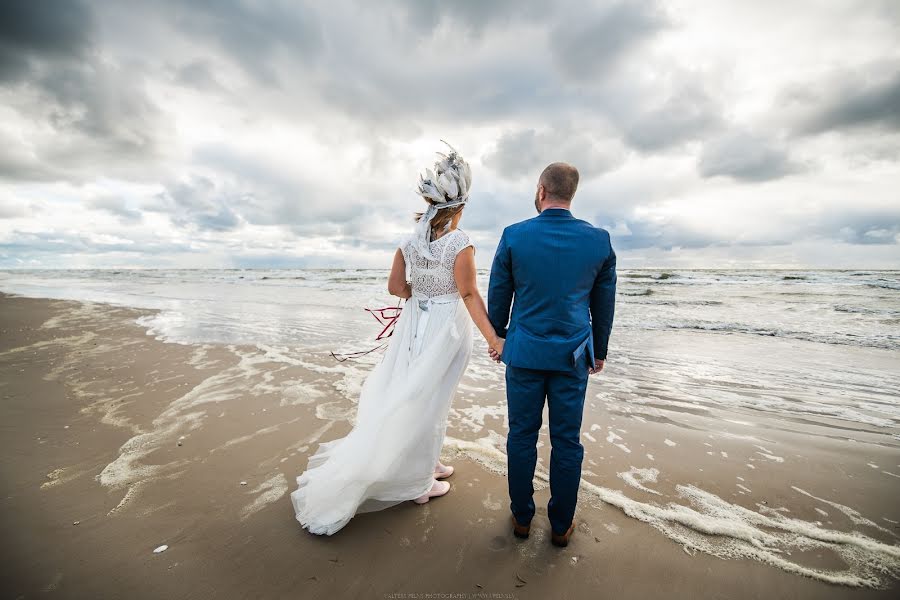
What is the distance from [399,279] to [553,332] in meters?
1.36

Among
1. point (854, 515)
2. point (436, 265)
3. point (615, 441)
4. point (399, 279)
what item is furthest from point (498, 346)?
point (854, 515)

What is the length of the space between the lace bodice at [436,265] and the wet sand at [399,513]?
5.79 ft

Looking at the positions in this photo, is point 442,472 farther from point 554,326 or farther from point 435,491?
point 554,326

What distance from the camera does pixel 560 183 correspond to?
2.54 metres

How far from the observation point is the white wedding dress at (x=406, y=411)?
2656mm

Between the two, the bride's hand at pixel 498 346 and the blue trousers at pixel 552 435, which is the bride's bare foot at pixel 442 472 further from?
the bride's hand at pixel 498 346

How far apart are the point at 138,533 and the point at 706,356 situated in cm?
951

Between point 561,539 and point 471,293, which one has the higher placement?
point 471,293

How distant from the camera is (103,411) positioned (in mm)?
4531

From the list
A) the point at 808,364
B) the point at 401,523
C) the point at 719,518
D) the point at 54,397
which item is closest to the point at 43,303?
the point at 54,397

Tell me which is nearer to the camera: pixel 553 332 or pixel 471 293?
pixel 553 332

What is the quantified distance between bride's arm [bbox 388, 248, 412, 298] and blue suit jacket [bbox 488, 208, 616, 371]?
0.88 m

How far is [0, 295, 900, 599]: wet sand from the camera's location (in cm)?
229

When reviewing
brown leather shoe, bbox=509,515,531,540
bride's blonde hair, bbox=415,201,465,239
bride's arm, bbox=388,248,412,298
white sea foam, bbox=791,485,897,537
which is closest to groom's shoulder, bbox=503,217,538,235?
bride's blonde hair, bbox=415,201,465,239
